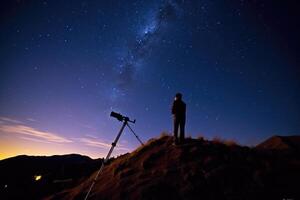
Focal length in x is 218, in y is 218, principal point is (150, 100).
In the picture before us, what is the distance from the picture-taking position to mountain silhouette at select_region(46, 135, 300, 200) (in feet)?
22.0

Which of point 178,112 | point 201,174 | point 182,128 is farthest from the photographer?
point 182,128

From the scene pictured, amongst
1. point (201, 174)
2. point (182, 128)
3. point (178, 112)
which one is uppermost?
point (178, 112)

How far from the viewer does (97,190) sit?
8.91 m

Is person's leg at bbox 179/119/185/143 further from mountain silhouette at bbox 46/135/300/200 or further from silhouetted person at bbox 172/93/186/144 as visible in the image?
mountain silhouette at bbox 46/135/300/200

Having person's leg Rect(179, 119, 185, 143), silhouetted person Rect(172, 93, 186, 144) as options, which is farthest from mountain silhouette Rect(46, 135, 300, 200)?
silhouetted person Rect(172, 93, 186, 144)

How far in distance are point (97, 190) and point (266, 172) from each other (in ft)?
20.9

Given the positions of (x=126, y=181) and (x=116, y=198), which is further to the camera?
(x=126, y=181)

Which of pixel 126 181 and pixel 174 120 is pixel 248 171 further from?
pixel 126 181

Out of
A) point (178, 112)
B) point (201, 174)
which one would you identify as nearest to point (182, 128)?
point (178, 112)

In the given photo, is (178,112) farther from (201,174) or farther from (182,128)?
(201,174)

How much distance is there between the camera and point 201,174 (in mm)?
7875

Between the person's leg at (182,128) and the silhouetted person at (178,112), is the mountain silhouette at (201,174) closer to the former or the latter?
the person's leg at (182,128)

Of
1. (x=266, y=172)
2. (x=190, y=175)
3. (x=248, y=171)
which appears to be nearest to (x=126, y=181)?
(x=190, y=175)

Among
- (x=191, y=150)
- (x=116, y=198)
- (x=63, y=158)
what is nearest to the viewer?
(x=116, y=198)
